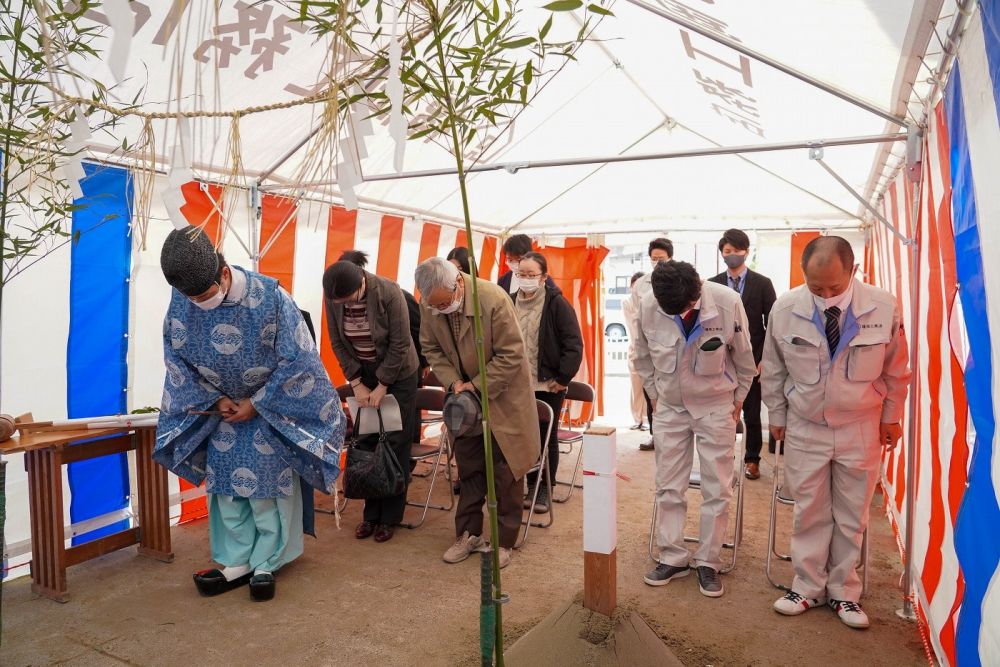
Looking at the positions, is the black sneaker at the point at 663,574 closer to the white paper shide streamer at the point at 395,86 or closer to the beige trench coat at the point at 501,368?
the beige trench coat at the point at 501,368

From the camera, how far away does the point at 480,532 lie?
3.66 meters

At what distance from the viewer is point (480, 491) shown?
11.7 feet

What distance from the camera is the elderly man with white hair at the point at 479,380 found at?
3.32m

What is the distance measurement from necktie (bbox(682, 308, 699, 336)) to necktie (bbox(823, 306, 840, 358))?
0.56 m

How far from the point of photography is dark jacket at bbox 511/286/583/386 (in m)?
4.24

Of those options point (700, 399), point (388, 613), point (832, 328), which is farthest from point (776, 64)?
point (388, 613)

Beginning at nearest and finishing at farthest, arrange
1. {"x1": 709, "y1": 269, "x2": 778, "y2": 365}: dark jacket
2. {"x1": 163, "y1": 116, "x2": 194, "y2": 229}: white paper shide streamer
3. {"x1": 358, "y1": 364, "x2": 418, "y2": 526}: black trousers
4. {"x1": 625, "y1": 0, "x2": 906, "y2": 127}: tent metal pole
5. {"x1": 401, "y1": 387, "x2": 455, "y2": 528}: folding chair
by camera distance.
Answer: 1. {"x1": 163, "y1": 116, "x2": 194, "y2": 229}: white paper shide streamer
2. {"x1": 625, "y1": 0, "x2": 906, "y2": 127}: tent metal pole
3. {"x1": 358, "y1": 364, "x2": 418, "y2": 526}: black trousers
4. {"x1": 401, "y1": 387, "x2": 455, "y2": 528}: folding chair
5. {"x1": 709, "y1": 269, "x2": 778, "y2": 365}: dark jacket

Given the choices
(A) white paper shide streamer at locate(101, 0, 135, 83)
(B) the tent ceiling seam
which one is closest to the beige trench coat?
(A) white paper shide streamer at locate(101, 0, 135, 83)

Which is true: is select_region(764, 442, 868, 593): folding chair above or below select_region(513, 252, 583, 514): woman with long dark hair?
below

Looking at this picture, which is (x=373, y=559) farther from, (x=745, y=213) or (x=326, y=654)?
(x=745, y=213)

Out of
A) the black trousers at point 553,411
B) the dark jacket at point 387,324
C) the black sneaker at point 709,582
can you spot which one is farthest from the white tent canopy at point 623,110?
the black sneaker at point 709,582

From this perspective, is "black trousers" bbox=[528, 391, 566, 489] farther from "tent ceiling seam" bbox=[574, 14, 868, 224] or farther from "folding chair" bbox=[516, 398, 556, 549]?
"tent ceiling seam" bbox=[574, 14, 868, 224]

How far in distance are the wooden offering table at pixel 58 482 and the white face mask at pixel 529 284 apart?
2329 millimetres

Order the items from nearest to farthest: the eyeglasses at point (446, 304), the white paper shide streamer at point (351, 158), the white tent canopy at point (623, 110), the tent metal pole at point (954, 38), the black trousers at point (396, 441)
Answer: the white paper shide streamer at point (351, 158)
the tent metal pole at point (954, 38)
the white tent canopy at point (623, 110)
the eyeglasses at point (446, 304)
the black trousers at point (396, 441)
